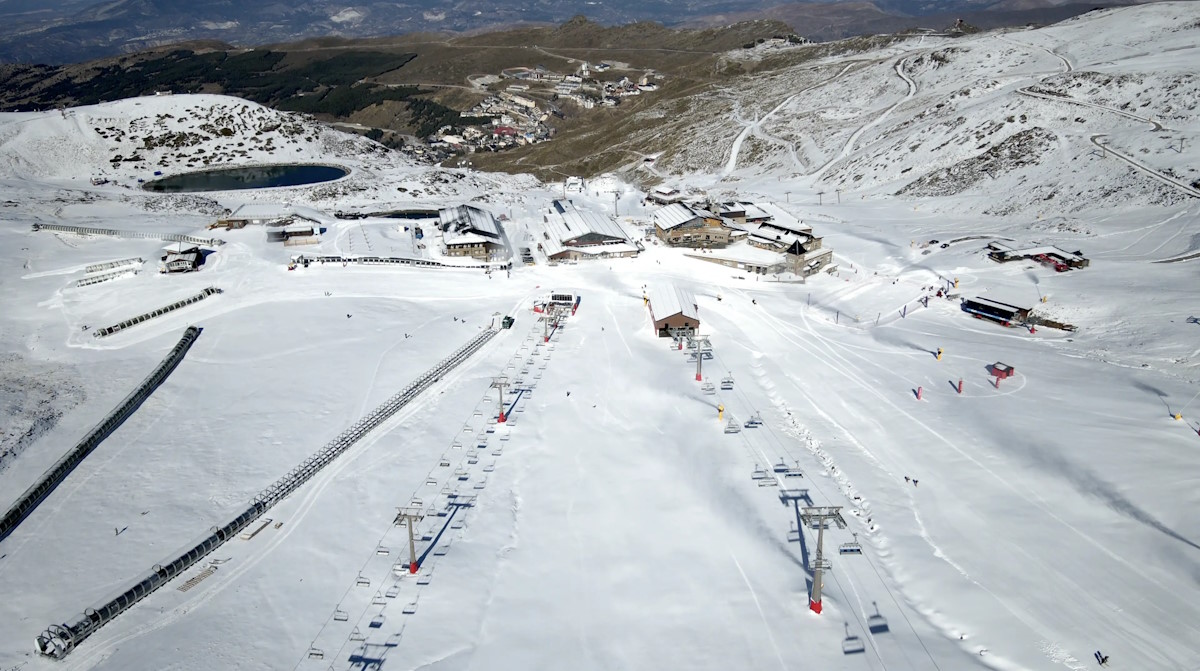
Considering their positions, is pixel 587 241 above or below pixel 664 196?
below

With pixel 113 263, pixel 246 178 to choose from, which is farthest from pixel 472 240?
pixel 246 178

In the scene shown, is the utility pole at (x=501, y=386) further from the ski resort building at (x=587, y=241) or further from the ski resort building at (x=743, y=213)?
the ski resort building at (x=743, y=213)

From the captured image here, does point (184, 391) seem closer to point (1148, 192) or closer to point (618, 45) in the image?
point (1148, 192)

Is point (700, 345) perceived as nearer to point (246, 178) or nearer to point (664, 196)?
point (664, 196)

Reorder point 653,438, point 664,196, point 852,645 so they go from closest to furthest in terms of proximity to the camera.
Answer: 1. point 852,645
2. point 653,438
3. point 664,196

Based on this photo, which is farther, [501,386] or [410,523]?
[501,386]

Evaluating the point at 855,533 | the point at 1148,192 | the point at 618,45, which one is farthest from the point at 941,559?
the point at 618,45

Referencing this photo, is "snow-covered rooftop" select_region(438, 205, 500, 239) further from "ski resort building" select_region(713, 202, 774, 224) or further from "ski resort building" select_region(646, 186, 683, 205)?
"ski resort building" select_region(713, 202, 774, 224)
